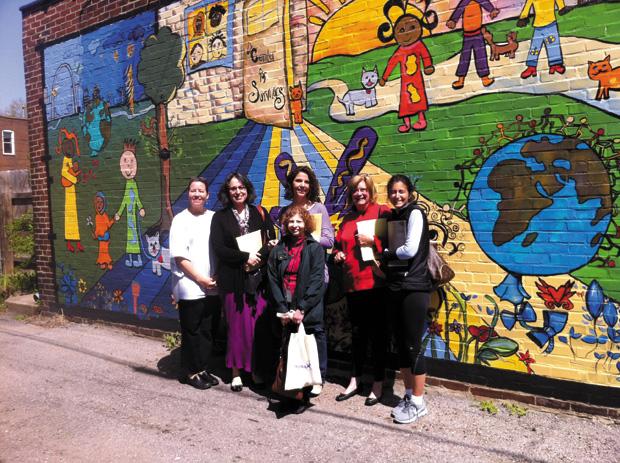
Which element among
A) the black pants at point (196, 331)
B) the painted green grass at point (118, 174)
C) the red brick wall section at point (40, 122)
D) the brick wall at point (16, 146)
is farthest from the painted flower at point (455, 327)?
the brick wall at point (16, 146)

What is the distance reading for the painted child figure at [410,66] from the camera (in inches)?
166

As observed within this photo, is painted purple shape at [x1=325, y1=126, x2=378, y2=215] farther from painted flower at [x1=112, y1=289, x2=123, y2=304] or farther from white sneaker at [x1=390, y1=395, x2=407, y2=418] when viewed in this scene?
painted flower at [x1=112, y1=289, x2=123, y2=304]

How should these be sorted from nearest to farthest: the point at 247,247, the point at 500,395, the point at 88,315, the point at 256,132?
the point at 500,395
the point at 247,247
the point at 256,132
the point at 88,315

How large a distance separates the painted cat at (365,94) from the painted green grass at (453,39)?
0.06 m

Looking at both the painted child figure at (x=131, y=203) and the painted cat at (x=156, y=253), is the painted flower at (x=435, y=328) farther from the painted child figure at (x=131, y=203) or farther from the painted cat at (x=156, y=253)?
the painted child figure at (x=131, y=203)

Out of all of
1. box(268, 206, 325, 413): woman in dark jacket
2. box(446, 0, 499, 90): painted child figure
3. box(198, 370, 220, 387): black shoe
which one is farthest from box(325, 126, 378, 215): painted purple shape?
box(198, 370, 220, 387): black shoe

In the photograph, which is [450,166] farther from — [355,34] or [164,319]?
[164,319]

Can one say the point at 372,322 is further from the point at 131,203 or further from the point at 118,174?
the point at 118,174

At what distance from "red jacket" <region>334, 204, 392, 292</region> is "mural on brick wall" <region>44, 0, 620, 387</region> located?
1.74 feet

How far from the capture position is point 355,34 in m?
4.59

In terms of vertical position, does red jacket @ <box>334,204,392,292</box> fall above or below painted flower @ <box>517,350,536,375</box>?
above

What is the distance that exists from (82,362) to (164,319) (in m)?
1.11

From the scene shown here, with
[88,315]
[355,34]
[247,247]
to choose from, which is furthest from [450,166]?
[88,315]

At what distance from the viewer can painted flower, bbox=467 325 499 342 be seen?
3.99 meters
